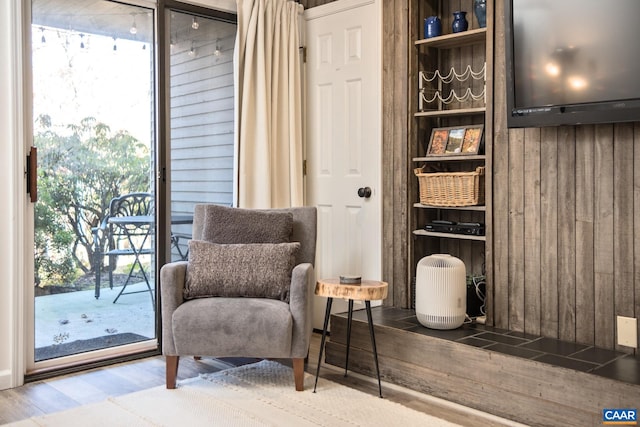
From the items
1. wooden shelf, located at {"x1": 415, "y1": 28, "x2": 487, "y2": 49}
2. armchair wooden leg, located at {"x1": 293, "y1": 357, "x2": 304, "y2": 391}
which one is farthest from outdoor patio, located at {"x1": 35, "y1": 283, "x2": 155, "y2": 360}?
wooden shelf, located at {"x1": 415, "y1": 28, "x2": 487, "y2": 49}

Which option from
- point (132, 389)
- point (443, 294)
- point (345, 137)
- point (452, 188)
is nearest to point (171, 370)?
point (132, 389)

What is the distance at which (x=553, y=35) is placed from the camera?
2.89 metres

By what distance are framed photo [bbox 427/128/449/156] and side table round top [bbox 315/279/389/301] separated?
942 millimetres

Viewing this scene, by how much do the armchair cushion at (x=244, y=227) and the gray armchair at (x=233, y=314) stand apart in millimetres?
108

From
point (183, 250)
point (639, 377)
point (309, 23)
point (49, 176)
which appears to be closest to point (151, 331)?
point (183, 250)

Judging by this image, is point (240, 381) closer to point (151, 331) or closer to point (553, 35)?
point (151, 331)

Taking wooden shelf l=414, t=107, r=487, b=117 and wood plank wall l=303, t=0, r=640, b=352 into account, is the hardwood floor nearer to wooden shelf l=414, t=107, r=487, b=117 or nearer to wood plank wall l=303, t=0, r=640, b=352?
wood plank wall l=303, t=0, r=640, b=352

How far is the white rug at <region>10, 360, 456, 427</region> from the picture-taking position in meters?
2.70

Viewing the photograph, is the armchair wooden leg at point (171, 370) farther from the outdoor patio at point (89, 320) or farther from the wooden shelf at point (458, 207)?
the wooden shelf at point (458, 207)

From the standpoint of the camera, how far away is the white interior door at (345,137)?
4.02m

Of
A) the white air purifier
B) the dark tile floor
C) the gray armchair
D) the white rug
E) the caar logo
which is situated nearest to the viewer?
the caar logo

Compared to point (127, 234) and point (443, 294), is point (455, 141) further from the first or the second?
point (127, 234)

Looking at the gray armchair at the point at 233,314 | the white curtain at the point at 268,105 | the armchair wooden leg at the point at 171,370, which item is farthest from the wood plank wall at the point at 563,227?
the armchair wooden leg at the point at 171,370

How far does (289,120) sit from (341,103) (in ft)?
1.20
